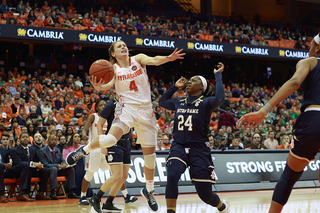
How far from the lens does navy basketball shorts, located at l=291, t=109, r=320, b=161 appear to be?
3484mm

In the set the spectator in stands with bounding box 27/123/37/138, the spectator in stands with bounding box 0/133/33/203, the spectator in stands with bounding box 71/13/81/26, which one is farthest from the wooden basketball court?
the spectator in stands with bounding box 71/13/81/26

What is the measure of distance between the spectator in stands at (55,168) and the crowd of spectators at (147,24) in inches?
446

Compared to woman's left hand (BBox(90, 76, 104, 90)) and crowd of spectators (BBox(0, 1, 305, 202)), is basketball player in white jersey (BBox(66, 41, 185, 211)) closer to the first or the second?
woman's left hand (BBox(90, 76, 104, 90))

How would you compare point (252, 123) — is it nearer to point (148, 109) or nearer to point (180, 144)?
point (180, 144)

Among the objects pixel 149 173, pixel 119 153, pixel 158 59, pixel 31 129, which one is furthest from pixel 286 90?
pixel 31 129

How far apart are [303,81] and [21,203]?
Answer: 21.5 ft

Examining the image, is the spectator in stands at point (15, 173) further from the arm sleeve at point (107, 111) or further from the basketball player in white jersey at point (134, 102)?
the basketball player in white jersey at point (134, 102)

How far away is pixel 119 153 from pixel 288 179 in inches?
137

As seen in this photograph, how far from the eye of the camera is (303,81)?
12.0ft

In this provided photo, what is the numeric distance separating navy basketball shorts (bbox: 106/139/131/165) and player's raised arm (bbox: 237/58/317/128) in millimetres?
3445

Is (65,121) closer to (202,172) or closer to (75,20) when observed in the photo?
(75,20)

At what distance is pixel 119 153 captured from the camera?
21.7 feet

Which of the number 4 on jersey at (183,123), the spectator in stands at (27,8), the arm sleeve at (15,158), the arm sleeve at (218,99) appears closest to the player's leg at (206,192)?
the number 4 on jersey at (183,123)

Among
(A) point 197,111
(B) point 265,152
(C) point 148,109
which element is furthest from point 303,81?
(B) point 265,152
